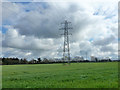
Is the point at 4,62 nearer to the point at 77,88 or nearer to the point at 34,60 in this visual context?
the point at 34,60

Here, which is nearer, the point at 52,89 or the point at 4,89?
the point at 52,89

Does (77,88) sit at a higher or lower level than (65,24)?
lower

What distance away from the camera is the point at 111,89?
8.09 m

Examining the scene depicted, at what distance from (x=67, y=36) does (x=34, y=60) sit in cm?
12739

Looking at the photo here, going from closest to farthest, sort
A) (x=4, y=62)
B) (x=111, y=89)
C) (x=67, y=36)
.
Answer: (x=111, y=89) < (x=67, y=36) < (x=4, y=62)

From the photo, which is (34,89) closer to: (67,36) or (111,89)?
(111,89)

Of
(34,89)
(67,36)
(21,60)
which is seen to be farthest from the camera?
(21,60)

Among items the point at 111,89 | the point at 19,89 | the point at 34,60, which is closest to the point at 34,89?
the point at 19,89

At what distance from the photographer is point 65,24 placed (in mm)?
80938

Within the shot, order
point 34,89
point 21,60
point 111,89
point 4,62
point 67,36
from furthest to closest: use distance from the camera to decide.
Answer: point 21,60 < point 4,62 < point 67,36 < point 34,89 < point 111,89

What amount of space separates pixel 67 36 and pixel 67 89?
67598mm

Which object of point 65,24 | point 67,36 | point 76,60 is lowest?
point 76,60

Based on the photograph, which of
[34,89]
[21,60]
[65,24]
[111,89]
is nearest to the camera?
[111,89]

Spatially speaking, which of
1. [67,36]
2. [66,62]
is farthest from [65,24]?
[66,62]
